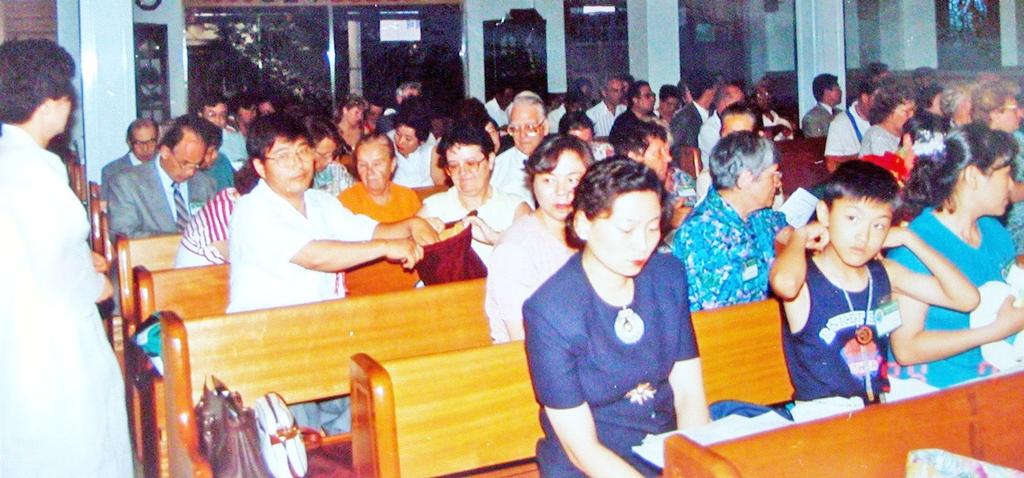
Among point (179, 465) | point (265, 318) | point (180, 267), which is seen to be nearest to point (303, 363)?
point (265, 318)

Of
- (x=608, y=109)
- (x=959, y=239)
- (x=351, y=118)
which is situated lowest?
(x=959, y=239)

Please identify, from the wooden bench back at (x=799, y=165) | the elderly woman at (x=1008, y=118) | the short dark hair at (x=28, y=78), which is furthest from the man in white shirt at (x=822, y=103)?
the short dark hair at (x=28, y=78)

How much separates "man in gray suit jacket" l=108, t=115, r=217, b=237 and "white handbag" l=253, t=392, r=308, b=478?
3148mm

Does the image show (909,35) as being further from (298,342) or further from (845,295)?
(298,342)

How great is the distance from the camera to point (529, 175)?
3658 millimetres

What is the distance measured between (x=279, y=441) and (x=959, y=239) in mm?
2025

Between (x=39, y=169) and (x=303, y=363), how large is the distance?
0.98 metres

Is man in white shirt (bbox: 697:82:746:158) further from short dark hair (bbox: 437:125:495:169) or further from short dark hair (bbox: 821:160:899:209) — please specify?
short dark hair (bbox: 821:160:899:209)

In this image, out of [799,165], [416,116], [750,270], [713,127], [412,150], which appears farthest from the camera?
[713,127]

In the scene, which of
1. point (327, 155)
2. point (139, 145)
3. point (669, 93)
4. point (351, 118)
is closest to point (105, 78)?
point (139, 145)

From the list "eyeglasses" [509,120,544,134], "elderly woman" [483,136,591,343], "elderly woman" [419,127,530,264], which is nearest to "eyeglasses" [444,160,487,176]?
"elderly woman" [419,127,530,264]

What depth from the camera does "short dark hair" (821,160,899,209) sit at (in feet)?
9.36

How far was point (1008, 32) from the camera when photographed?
32.8 ft

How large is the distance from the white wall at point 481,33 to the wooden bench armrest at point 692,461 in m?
11.7
